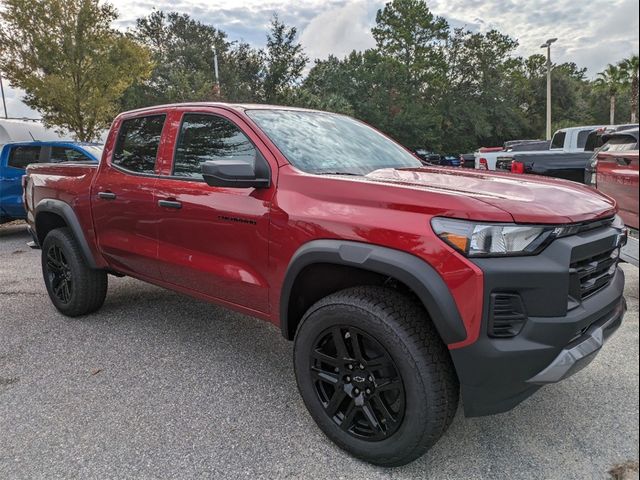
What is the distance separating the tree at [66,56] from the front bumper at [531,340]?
14060mm

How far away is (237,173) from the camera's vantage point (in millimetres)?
2547

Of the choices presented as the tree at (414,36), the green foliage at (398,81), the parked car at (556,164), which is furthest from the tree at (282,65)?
the parked car at (556,164)

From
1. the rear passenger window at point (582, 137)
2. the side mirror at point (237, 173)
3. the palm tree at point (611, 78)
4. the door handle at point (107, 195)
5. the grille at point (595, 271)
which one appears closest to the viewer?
the palm tree at point (611, 78)

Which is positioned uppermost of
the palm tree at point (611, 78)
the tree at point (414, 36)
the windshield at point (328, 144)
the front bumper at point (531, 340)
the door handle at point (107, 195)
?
the tree at point (414, 36)

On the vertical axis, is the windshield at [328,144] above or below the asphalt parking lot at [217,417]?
above

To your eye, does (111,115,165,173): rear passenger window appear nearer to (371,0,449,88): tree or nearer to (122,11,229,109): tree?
(122,11,229,109): tree

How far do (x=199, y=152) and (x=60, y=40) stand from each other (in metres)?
12.5

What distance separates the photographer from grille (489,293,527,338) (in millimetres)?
1917

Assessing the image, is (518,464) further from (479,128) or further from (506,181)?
(479,128)

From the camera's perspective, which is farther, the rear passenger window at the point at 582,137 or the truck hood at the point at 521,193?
the rear passenger window at the point at 582,137

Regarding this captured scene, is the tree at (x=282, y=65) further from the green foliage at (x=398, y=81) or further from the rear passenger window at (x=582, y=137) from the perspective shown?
the rear passenger window at (x=582, y=137)

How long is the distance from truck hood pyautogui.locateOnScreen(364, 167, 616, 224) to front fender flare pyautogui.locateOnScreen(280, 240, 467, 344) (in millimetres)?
364

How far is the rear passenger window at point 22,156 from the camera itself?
9031 mm

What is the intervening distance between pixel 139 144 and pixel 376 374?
267cm
